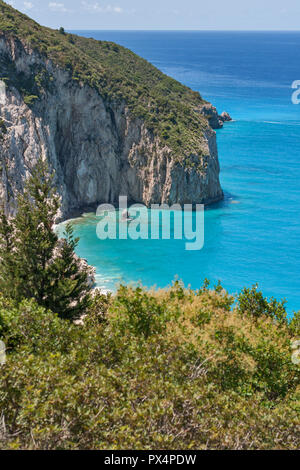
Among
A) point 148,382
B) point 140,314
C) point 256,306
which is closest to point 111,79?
point 256,306

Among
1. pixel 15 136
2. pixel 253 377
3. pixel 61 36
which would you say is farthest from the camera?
pixel 61 36

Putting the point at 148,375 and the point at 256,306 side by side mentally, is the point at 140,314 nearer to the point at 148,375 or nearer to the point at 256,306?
the point at 148,375

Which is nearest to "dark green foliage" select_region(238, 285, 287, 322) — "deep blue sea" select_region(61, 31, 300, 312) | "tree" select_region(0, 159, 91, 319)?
"deep blue sea" select_region(61, 31, 300, 312)

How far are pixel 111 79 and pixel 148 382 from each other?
5935 cm

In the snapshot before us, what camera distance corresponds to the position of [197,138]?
68750 mm

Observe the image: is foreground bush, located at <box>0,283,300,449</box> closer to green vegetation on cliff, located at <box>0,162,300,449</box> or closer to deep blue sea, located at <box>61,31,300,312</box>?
green vegetation on cliff, located at <box>0,162,300,449</box>

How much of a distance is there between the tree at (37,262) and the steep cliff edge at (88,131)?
92.1 feet

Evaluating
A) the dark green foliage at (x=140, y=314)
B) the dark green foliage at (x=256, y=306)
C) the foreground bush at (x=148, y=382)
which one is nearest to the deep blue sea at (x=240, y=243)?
the dark green foliage at (x=256, y=306)

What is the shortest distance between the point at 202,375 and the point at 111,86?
56.5 meters

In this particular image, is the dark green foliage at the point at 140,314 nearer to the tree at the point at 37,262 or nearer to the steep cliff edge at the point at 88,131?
the tree at the point at 37,262

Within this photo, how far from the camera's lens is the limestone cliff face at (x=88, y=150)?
54.7 meters

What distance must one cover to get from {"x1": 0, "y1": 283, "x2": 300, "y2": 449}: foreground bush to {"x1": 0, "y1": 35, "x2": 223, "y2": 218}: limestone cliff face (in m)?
37.8
